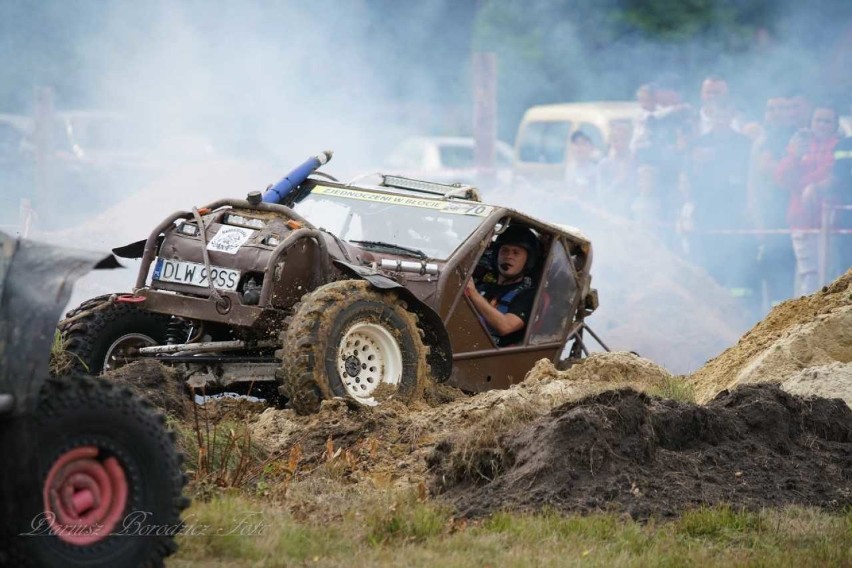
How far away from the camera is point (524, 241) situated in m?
11.3

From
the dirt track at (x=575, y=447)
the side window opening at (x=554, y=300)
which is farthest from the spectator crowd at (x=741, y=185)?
the dirt track at (x=575, y=447)

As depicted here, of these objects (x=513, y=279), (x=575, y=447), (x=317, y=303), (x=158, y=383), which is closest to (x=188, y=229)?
(x=317, y=303)

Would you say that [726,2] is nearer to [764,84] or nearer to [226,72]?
[764,84]

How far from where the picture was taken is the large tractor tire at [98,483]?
4691 millimetres

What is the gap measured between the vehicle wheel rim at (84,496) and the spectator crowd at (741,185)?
14.3 m

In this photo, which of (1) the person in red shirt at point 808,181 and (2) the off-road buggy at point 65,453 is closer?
(2) the off-road buggy at point 65,453

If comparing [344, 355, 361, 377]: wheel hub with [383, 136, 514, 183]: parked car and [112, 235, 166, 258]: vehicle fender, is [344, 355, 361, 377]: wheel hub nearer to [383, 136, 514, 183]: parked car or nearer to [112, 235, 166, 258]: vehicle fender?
[112, 235, 166, 258]: vehicle fender

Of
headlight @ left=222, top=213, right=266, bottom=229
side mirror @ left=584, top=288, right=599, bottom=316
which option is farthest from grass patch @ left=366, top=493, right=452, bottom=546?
side mirror @ left=584, top=288, right=599, bottom=316

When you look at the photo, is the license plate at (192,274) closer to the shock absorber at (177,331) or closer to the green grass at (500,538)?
the shock absorber at (177,331)

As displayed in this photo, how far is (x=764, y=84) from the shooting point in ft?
69.5

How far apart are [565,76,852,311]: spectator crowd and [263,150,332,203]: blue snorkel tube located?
8.52 meters

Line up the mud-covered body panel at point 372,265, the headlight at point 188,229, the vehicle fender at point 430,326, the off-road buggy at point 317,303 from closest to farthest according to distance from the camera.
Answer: the off-road buggy at point 317,303 < the mud-covered body panel at point 372,265 < the vehicle fender at point 430,326 < the headlight at point 188,229

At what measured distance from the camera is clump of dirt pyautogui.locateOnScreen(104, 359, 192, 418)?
841cm

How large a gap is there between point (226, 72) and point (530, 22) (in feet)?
18.0
